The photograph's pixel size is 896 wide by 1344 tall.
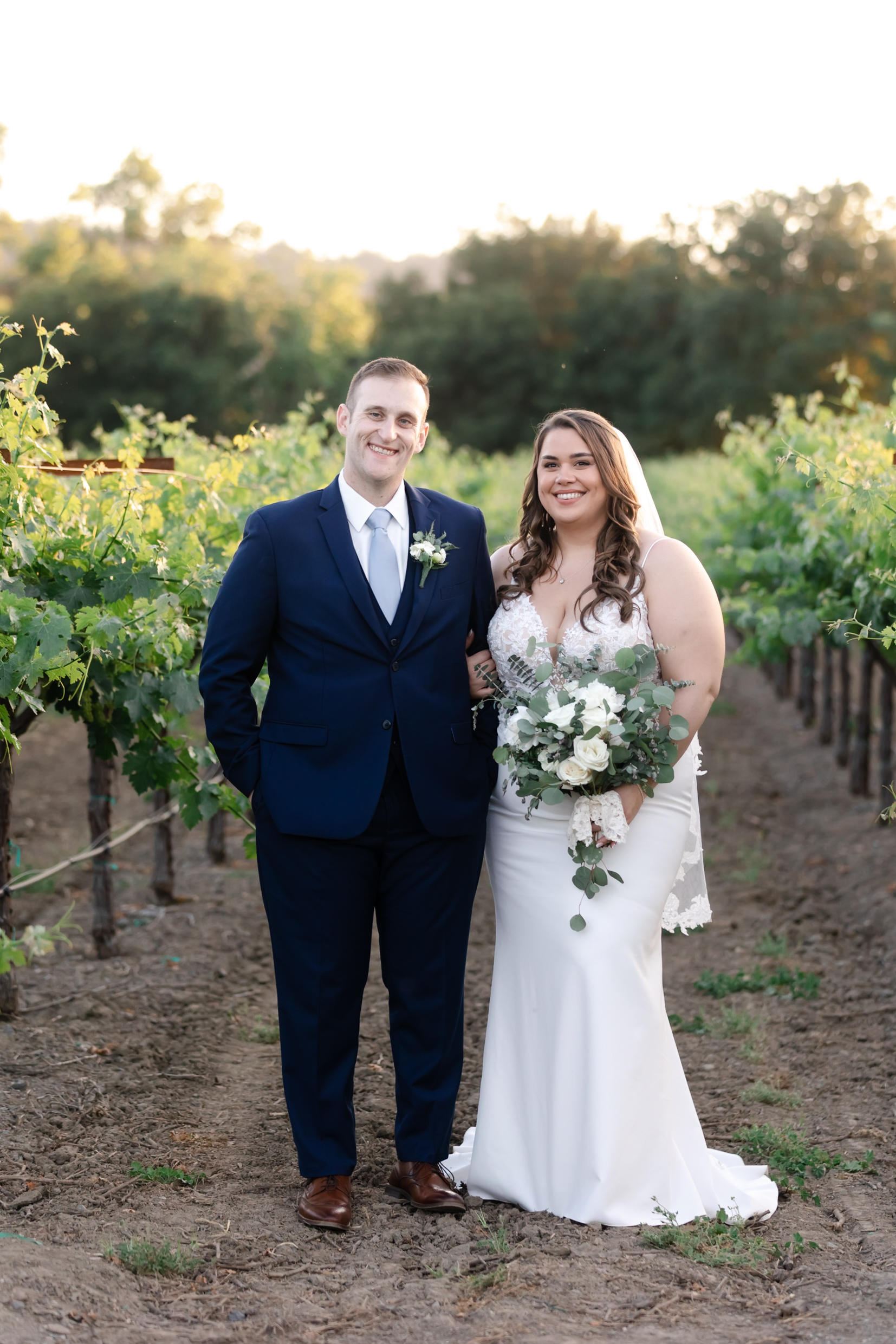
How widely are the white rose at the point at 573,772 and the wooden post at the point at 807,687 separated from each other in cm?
853

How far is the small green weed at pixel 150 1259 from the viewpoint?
351 centimetres

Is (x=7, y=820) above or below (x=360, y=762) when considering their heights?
below

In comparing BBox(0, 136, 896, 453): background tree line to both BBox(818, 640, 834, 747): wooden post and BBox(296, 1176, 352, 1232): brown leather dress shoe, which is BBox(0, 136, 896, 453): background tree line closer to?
BBox(818, 640, 834, 747): wooden post

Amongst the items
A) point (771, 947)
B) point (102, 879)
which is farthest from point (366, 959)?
point (771, 947)

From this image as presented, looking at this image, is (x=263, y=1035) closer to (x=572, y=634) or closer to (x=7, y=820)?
(x=7, y=820)

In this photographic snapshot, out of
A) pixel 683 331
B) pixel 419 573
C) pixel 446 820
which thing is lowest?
pixel 446 820

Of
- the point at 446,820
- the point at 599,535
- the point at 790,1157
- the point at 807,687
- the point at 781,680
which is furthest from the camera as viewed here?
the point at 781,680

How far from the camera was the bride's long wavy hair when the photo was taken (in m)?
3.92

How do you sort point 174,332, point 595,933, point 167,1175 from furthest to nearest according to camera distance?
point 174,332
point 167,1175
point 595,933

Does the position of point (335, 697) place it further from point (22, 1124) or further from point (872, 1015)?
point (872, 1015)

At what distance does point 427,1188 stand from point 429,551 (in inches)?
75.6

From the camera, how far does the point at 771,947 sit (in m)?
7.06

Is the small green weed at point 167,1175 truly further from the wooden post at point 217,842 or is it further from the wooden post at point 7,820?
the wooden post at point 217,842

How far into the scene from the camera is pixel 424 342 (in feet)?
186
